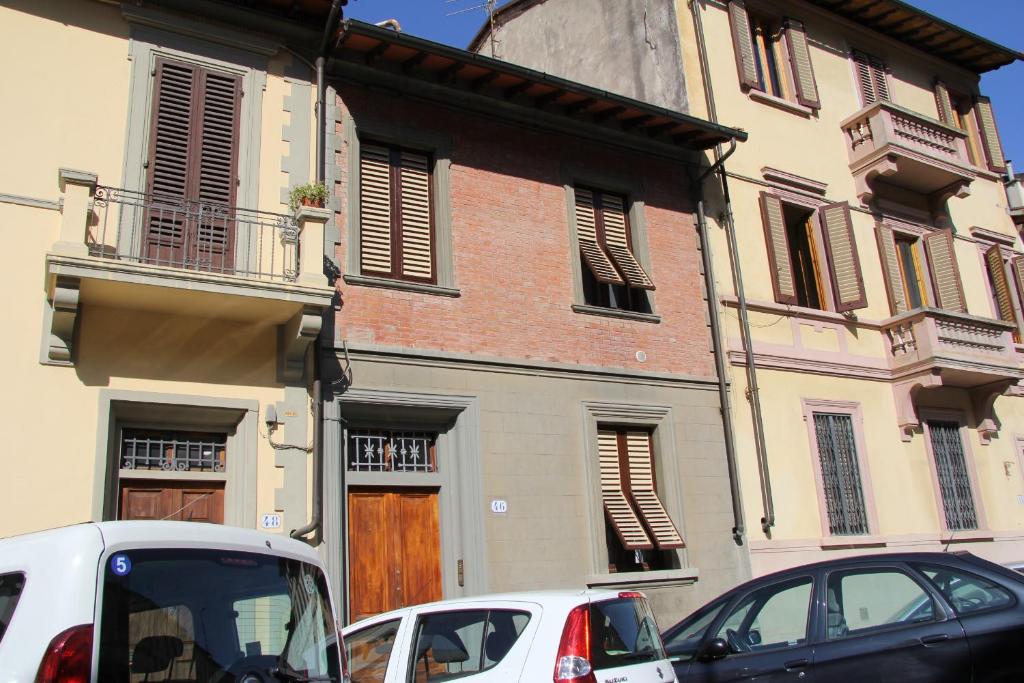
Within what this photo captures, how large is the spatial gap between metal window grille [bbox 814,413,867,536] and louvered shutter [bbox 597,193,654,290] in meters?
3.90

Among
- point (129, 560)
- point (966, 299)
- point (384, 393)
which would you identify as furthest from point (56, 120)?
point (966, 299)

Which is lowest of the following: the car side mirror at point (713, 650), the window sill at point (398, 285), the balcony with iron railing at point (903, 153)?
the car side mirror at point (713, 650)

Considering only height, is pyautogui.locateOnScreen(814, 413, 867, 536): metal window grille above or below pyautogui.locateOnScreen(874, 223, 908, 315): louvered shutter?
below

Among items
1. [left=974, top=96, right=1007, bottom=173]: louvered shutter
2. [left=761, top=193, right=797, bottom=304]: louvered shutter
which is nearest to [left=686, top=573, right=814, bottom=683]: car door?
[left=761, top=193, right=797, bottom=304]: louvered shutter

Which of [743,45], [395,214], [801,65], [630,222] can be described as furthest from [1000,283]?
[395,214]

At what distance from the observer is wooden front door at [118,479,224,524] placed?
9016 millimetres

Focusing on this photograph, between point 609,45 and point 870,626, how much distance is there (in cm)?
1298

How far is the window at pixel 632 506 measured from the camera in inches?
462

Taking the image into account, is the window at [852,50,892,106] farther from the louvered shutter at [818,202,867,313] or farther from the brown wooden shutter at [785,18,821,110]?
the louvered shutter at [818,202,867,313]

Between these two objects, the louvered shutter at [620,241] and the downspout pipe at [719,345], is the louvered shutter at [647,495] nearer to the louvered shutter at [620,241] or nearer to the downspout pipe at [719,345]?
the downspout pipe at [719,345]

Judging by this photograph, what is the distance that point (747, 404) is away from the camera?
13.4 m

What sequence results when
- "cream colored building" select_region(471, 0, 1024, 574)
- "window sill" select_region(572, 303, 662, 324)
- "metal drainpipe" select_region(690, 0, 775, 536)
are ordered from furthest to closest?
"cream colored building" select_region(471, 0, 1024, 574) < "metal drainpipe" select_region(690, 0, 775, 536) < "window sill" select_region(572, 303, 662, 324)

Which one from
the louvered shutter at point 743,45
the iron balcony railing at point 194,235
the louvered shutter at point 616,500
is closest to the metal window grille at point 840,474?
the louvered shutter at point 616,500

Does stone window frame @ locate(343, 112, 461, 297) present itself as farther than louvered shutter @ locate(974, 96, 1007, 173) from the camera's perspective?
No
